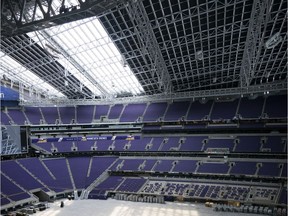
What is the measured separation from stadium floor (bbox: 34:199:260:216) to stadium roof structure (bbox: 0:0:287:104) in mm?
17308

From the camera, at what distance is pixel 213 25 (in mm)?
36250

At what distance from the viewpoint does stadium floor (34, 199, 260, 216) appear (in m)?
36.7

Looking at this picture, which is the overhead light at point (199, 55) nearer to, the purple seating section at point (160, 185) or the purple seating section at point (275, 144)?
the purple seating section at point (160, 185)

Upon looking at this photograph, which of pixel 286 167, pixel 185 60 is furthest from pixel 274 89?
pixel 185 60

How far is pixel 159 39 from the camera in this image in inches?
1539

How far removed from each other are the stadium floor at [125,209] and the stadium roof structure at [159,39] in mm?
17308

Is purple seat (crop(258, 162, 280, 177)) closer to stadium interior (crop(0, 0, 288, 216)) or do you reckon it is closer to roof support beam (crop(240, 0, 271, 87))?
stadium interior (crop(0, 0, 288, 216))

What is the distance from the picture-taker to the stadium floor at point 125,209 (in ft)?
120

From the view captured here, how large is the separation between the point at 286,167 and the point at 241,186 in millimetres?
6722

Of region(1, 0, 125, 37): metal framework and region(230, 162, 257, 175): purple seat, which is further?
region(230, 162, 257, 175): purple seat

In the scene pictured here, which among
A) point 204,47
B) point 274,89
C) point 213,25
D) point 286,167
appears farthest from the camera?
point 274,89

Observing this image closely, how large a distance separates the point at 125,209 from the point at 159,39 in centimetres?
2122

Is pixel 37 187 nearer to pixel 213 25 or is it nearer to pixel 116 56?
pixel 116 56

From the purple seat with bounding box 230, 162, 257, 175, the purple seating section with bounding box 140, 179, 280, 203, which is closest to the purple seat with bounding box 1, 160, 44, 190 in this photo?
the purple seating section with bounding box 140, 179, 280, 203
